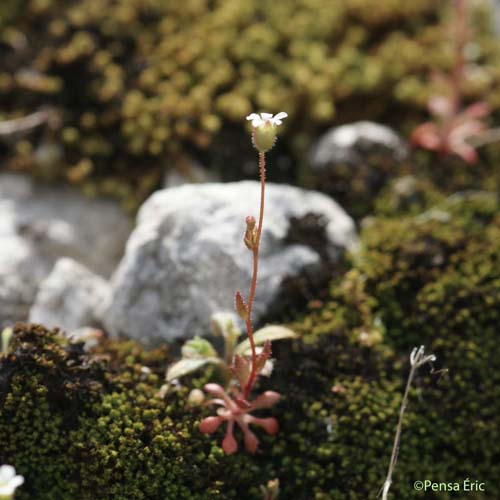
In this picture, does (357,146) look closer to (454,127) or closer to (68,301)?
(454,127)

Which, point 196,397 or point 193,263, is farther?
point 193,263

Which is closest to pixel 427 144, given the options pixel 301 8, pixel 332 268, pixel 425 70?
pixel 425 70

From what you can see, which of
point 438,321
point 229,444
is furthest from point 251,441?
point 438,321

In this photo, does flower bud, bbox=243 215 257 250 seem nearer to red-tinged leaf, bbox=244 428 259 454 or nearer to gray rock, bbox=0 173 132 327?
red-tinged leaf, bbox=244 428 259 454

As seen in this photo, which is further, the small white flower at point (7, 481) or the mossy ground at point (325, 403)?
the mossy ground at point (325, 403)

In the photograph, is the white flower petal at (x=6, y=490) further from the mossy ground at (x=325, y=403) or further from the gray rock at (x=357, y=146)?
the gray rock at (x=357, y=146)

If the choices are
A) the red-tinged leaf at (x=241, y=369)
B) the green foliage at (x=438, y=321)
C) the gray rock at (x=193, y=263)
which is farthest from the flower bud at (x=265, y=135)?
the green foliage at (x=438, y=321)
